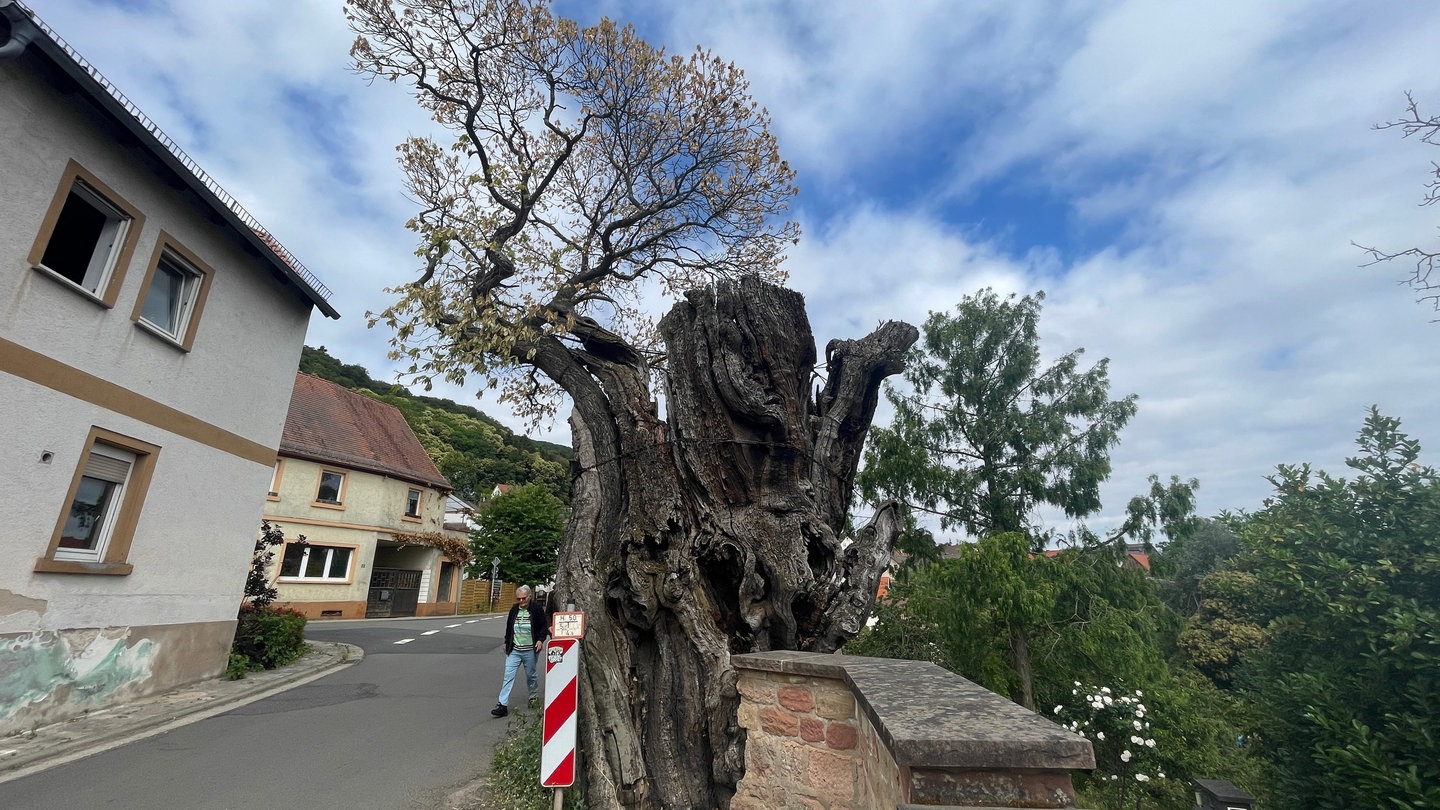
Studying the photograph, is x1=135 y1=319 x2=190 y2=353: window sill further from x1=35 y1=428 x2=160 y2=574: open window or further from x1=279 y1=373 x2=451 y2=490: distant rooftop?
x1=279 y1=373 x2=451 y2=490: distant rooftop

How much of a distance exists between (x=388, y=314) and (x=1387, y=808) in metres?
9.28

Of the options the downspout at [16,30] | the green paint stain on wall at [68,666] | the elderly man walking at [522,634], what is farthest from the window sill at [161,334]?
the elderly man walking at [522,634]

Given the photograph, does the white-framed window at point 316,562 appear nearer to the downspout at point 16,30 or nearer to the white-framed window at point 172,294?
the white-framed window at point 172,294

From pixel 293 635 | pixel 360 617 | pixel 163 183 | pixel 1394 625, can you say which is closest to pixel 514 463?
pixel 360 617

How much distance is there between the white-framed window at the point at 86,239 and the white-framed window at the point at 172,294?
614mm

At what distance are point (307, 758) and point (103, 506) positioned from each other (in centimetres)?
446

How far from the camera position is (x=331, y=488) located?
2306cm

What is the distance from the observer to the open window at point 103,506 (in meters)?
7.20

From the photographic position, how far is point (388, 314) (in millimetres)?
7539

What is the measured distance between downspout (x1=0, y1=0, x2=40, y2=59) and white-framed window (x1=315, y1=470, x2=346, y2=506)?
19.0m

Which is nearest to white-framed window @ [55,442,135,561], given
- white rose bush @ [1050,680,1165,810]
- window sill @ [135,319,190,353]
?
window sill @ [135,319,190,353]

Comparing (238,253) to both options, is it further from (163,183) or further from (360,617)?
(360,617)

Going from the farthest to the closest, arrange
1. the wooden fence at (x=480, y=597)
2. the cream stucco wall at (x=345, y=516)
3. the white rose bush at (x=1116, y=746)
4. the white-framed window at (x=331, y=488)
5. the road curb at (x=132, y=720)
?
the wooden fence at (x=480, y=597)
the white-framed window at (x=331, y=488)
the cream stucco wall at (x=345, y=516)
the white rose bush at (x=1116, y=746)
the road curb at (x=132, y=720)

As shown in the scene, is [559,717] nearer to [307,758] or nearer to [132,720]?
[307,758]
